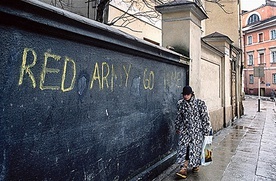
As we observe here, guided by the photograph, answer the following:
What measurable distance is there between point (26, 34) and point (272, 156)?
573cm

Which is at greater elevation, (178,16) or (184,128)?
(178,16)

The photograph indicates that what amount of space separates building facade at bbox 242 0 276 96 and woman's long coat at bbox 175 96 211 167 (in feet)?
117

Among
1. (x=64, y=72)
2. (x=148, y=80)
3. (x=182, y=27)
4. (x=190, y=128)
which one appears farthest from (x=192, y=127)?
(x=64, y=72)

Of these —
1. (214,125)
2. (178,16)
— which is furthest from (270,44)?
(178,16)

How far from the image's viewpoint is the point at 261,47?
1674 inches

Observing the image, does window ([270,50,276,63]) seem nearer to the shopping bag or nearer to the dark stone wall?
the shopping bag

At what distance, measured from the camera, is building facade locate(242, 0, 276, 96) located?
39.8 metres

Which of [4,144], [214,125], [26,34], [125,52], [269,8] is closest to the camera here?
[4,144]

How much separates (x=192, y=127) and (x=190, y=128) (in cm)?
4

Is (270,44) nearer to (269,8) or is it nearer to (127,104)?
(269,8)

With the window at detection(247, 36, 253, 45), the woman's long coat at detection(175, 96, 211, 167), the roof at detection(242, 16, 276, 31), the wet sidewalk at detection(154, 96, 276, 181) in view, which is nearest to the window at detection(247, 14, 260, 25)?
the roof at detection(242, 16, 276, 31)

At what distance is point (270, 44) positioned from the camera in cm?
4028

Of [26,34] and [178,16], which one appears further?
[178,16]

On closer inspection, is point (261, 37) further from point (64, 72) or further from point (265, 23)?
point (64, 72)
